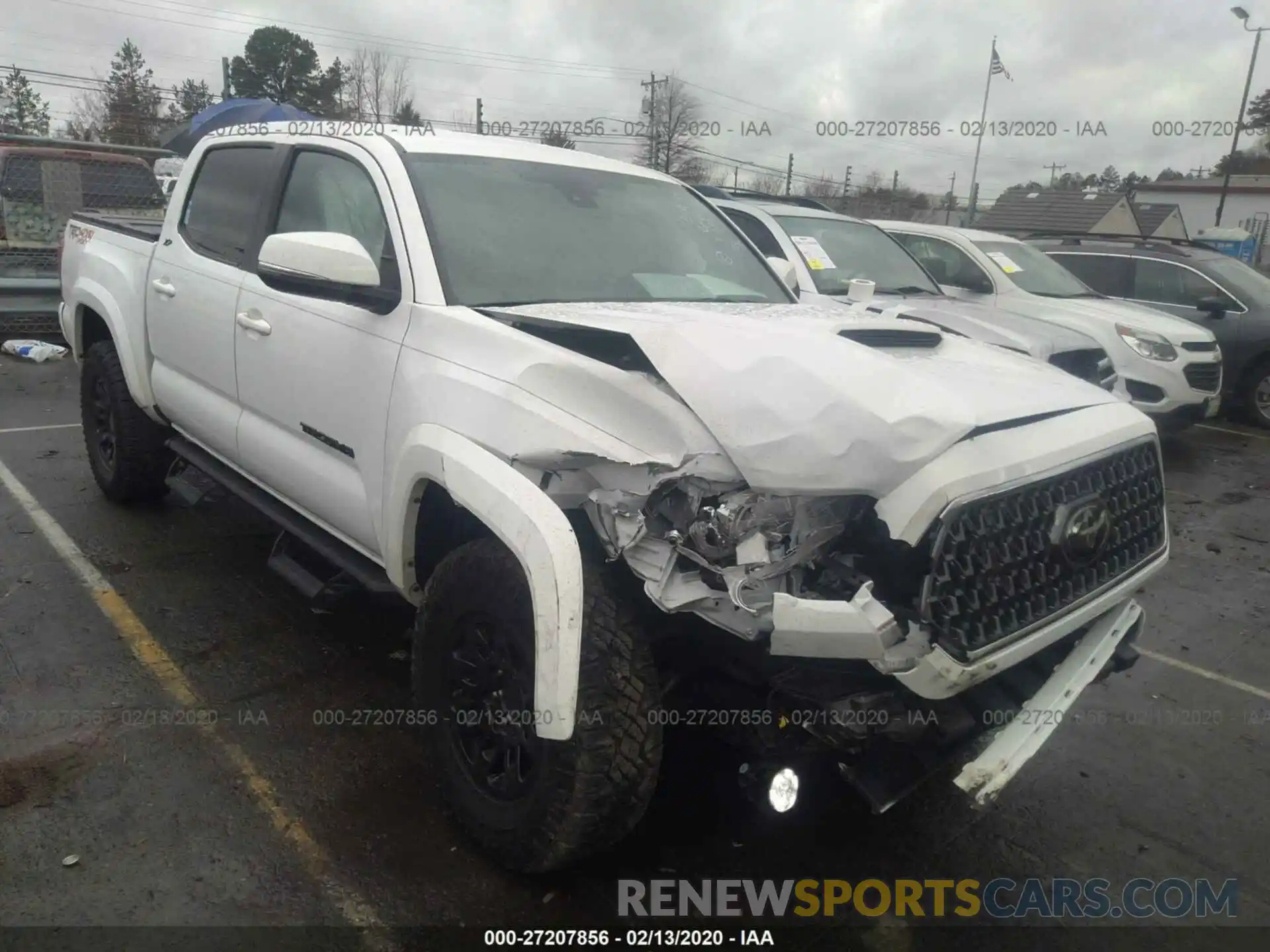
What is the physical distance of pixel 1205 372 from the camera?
330 inches

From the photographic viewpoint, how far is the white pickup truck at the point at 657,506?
83.7 inches

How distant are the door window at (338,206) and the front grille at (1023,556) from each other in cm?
185

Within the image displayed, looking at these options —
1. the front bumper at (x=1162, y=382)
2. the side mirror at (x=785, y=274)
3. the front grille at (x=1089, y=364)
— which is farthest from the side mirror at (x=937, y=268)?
the side mirror at (x=785, y=274)

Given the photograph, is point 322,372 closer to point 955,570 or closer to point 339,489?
point 339,489

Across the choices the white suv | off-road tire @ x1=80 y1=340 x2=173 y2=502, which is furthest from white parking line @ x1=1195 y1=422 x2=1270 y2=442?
off-road tire @ x1=80 y1=340 x2=173 y2=502

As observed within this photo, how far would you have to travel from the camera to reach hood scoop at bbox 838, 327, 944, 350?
8.73 ft

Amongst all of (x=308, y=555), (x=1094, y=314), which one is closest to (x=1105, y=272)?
(x=1094, y=314)

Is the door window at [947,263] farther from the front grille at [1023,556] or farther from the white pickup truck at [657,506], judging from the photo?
the front grille at [1023,556]

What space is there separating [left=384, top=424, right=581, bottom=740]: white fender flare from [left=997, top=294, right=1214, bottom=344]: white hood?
679 cm

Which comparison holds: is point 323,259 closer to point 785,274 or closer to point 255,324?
point 255,324

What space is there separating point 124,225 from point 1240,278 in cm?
1095

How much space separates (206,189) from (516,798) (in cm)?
332

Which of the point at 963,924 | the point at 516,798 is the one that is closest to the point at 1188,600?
the point at 963,924
